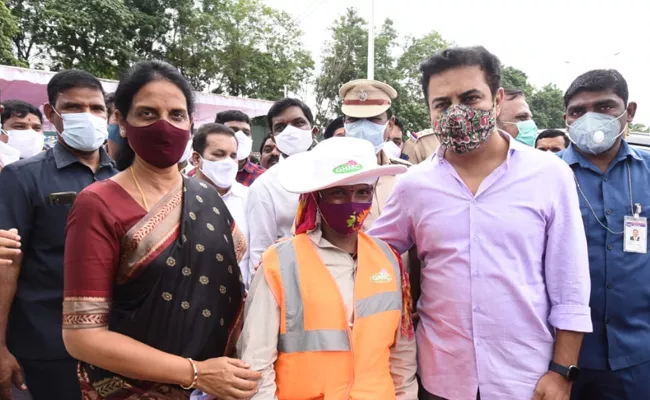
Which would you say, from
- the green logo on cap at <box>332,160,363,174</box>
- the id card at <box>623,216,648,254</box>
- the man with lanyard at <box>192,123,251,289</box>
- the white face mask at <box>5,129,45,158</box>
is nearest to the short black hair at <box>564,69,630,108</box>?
the id card at <box>623,216,648,254</box>

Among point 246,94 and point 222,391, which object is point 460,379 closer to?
point 222,391

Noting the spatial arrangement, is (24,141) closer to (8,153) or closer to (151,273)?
(8,153)

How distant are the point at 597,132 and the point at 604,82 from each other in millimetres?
308

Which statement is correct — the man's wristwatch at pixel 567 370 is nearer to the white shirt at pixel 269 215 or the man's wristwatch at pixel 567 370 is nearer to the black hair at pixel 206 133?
the white shirt at pixel 269 215

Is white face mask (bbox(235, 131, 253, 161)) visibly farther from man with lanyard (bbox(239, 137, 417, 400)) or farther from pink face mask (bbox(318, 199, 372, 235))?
pink face mask (bbox(318, 199, 372, 235))

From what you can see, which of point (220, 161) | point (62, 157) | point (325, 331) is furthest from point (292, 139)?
point (325, 331)

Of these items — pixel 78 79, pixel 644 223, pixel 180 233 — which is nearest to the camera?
pixel 180 233

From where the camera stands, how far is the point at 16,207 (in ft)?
8.09

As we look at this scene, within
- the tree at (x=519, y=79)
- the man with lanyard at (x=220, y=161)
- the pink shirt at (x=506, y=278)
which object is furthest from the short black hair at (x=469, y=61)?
the tree at (x=519, y=79)

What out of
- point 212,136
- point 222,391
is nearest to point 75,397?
point 222,391

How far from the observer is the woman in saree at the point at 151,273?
1.64 metres

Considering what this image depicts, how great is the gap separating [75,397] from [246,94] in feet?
72.7

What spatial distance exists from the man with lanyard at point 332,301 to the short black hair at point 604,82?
4.33 ft

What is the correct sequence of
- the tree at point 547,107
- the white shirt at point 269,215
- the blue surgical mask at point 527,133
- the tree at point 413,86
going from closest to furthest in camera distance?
the white shirt at point 269,215, the blue surgical mask at point 527,133, the tree at point 413,86, the tree at point 547,107
